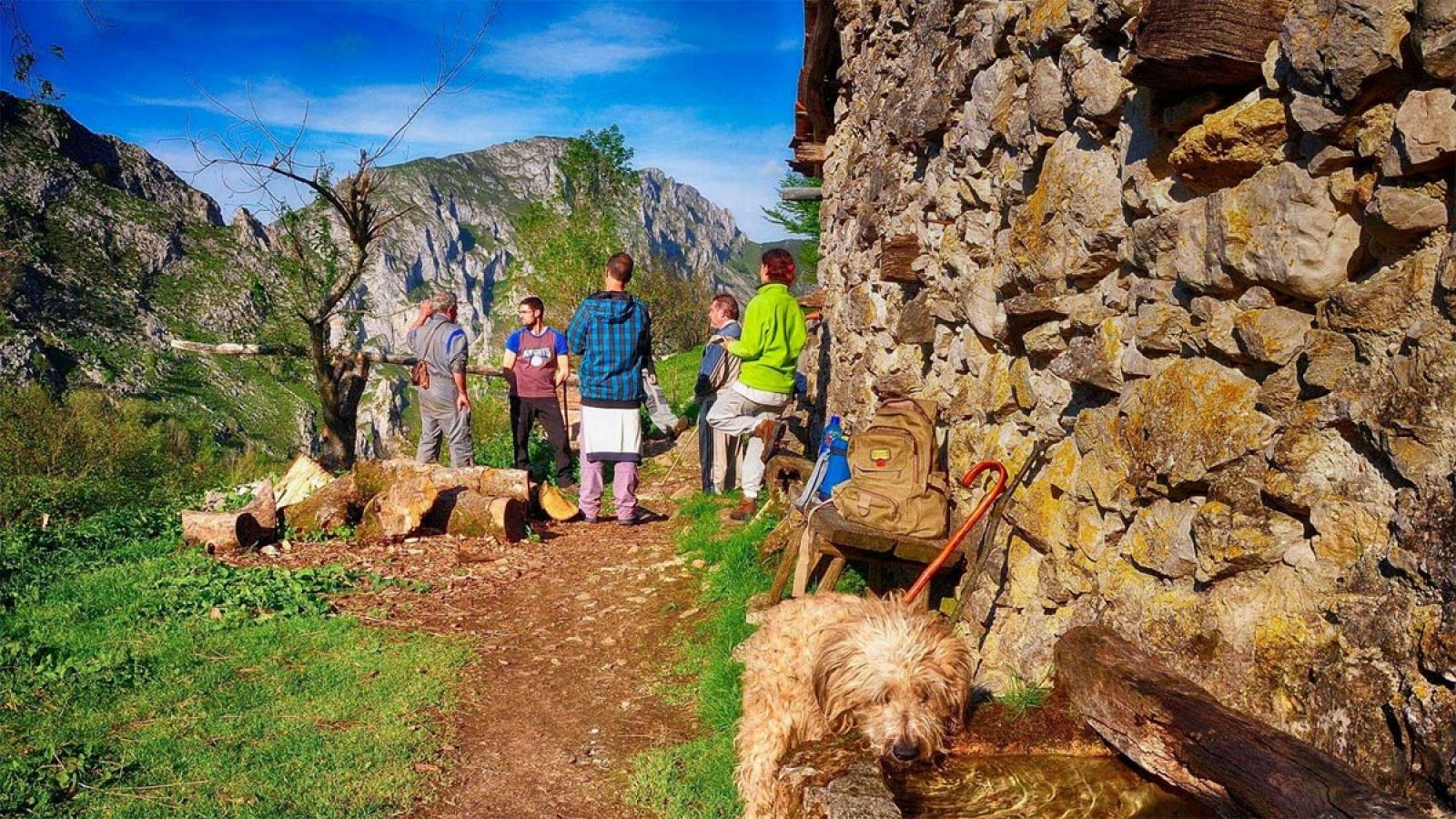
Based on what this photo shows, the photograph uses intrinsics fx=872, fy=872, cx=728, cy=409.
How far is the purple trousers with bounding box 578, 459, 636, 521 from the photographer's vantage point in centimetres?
948

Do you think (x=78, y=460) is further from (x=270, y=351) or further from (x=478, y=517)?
(x=478, y=517)

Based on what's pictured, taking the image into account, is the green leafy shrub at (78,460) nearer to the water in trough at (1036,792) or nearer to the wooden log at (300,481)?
the wooden log at (300,481)

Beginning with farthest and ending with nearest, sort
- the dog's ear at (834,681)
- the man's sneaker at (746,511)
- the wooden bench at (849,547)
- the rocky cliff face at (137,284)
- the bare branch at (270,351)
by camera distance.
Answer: the rocky cliff face at (137,284) → the bare branch at (270,351) → the man's sneaker at (746,511) → the wooden bench at (849,547) → the dog's ear at (834,681)

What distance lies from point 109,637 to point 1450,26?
24.0ft

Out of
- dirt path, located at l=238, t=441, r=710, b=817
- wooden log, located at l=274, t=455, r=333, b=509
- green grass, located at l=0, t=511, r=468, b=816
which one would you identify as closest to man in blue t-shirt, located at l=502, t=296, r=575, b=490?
dirt path, located at l=238, t=441, r=710, b=817

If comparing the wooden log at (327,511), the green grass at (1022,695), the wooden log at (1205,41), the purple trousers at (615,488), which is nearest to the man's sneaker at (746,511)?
the purple trousers at (615,488)

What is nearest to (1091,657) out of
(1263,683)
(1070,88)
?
(1263,683)

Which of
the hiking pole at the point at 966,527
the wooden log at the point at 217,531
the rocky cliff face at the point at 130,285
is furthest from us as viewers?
the rocky cliff face at the point at 130,285

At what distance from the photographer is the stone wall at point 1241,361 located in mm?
1815

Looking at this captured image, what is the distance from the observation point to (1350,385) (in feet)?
6.63

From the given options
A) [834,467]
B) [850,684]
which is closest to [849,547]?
[834,467]

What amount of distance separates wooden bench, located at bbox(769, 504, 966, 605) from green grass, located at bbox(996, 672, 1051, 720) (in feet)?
2.05

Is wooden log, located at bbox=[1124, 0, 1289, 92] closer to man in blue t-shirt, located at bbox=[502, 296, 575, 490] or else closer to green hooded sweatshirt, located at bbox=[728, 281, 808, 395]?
green hooded sweatshirt, located at bbox=[728, 281, 808, 395]

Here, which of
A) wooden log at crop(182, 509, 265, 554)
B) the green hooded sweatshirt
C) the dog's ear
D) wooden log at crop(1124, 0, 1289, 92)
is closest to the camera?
wooden log at crop(1124, 0, 1289, 92)
